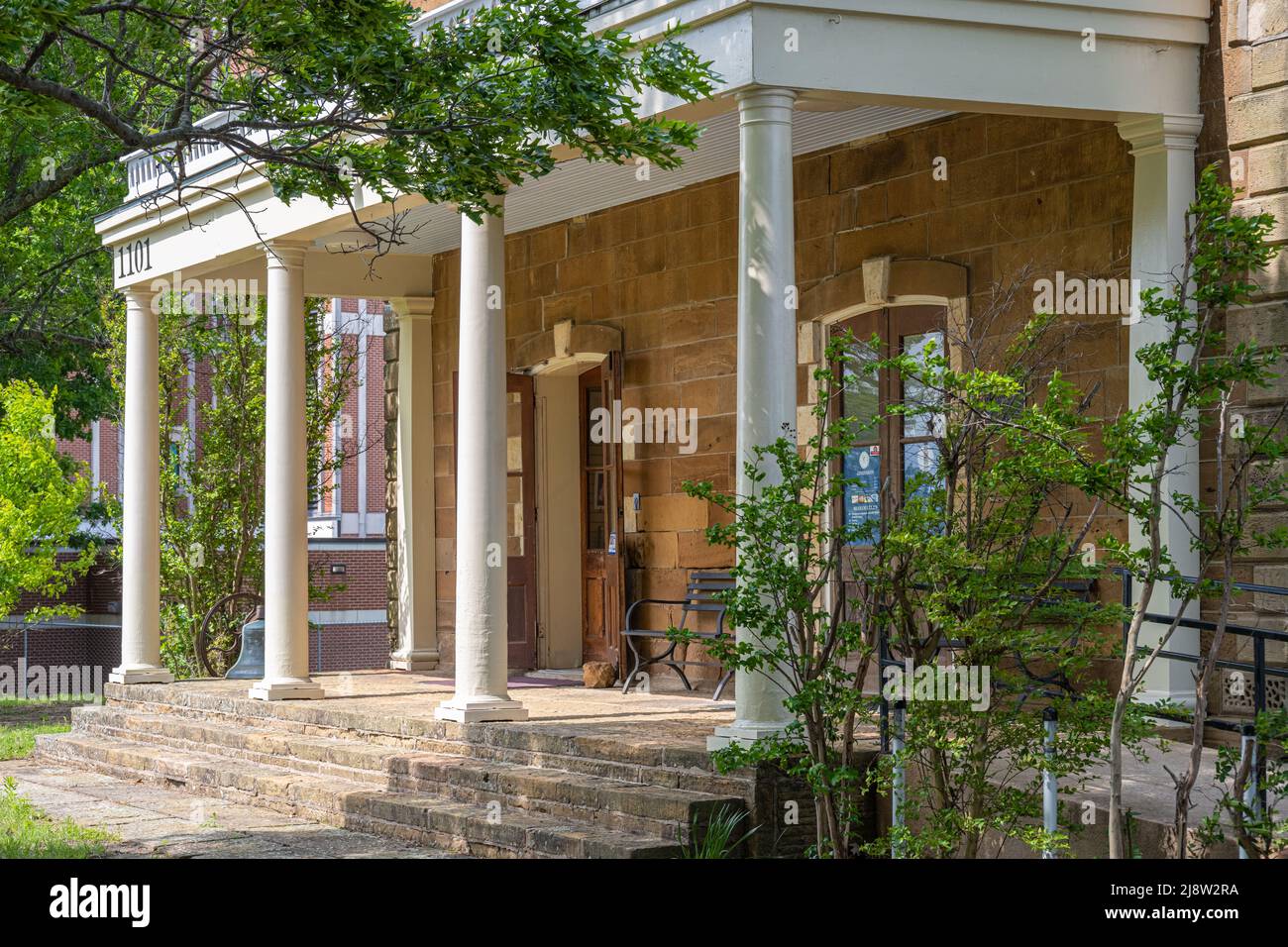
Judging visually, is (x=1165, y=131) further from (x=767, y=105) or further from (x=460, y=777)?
(x=460, y=777)

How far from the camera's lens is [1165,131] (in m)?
9.09

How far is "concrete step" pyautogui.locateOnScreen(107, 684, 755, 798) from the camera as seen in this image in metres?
8.68

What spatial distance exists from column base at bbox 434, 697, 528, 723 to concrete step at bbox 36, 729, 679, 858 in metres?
0.60

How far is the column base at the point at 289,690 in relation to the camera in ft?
41.5

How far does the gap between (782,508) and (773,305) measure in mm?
1431

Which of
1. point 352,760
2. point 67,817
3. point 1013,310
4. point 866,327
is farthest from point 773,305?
point 67,817

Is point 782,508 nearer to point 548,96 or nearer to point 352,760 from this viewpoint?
point 548,96

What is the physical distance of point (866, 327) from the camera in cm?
1163

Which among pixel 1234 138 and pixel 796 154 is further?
pixel 796 154

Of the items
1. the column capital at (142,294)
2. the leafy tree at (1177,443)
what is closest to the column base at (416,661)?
the column capital at (142,294)

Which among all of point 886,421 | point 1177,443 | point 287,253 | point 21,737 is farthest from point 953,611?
point 21,737

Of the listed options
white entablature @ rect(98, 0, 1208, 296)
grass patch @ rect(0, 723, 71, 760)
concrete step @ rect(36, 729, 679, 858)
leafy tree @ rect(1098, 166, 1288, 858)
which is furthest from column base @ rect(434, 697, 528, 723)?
grass patch @ rect(0, 723, 71, 760)

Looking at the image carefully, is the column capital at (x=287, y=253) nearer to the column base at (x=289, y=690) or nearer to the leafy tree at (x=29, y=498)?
→ the column base at (x=289, y=690)

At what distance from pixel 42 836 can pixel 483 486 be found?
3.25 meters
